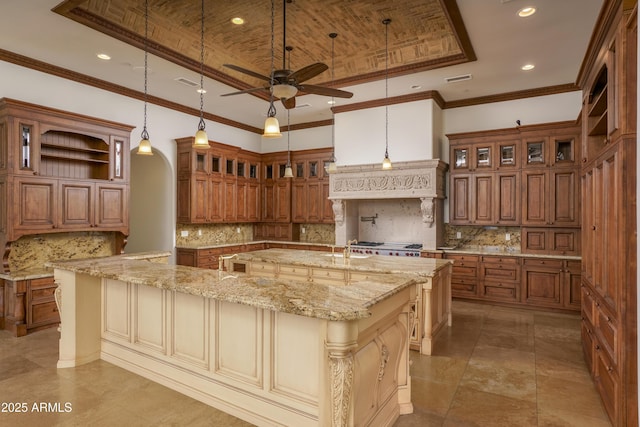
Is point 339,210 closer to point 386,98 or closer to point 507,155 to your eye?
point 386,98

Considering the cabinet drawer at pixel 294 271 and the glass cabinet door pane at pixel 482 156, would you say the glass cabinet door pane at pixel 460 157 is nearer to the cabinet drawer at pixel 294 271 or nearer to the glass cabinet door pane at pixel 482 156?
the glass cabinet door pane at pixel 482 156

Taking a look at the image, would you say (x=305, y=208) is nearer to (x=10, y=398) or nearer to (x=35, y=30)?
(x=35, y=30)

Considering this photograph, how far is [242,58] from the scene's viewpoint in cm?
558

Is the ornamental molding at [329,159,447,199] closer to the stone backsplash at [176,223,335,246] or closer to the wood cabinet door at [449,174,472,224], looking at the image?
the wood cabinet door at [449,174,472,224]

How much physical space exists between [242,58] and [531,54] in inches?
161

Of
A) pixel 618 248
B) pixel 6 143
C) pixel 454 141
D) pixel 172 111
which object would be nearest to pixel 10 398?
pixel 6 143

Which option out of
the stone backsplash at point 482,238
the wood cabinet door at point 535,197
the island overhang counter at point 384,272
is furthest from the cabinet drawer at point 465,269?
the island overhang counter at point 384,272

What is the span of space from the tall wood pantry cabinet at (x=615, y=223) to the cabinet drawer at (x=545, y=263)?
8.26 feet

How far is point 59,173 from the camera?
215 inches

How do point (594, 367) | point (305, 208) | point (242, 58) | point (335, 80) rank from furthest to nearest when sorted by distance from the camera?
point (305, 208) → point (335, 80) → point (242, 58) → point (594, 367)

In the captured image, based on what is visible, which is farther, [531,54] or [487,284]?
[487,284]

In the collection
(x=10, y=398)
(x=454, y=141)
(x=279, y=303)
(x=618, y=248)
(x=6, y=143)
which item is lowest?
(x=10, y=398)

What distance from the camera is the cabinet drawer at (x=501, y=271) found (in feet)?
19.9

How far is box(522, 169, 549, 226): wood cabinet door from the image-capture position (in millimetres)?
6035
